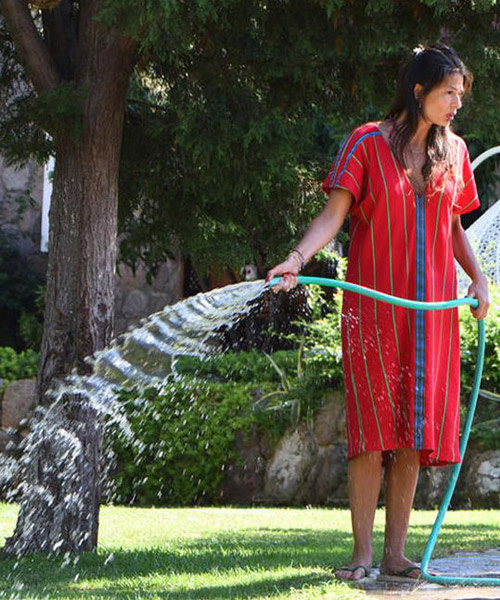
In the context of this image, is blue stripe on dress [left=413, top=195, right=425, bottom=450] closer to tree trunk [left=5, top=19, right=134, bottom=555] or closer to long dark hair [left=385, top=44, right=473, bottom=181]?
long dark hair [left=385, top=44, right=473, bottom=181]

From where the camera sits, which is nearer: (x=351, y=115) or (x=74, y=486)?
(x=74, y=486)

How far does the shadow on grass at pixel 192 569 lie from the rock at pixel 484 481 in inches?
114

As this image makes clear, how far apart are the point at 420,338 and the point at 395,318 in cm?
11

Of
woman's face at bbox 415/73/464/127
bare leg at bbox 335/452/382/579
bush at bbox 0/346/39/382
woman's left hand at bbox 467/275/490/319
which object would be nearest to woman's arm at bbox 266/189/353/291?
woman's face at bbox 415/73/464/127

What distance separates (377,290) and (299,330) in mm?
6906

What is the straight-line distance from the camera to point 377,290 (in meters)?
3.78

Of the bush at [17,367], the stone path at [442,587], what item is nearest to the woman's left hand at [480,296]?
the stone path at [442,587]

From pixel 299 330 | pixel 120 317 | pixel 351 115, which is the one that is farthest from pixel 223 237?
pixel 120 317

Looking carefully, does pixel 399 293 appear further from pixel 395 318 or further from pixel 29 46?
pixel 29 46

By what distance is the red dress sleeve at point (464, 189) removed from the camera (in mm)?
3971

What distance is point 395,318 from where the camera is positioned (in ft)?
12.3

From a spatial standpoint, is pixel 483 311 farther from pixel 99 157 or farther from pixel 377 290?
pixel 99 157

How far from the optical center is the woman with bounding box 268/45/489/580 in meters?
3.72

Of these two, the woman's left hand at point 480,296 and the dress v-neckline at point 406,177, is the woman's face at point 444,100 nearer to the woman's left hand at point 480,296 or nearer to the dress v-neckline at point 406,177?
the dress v-neckline at point 406,177
